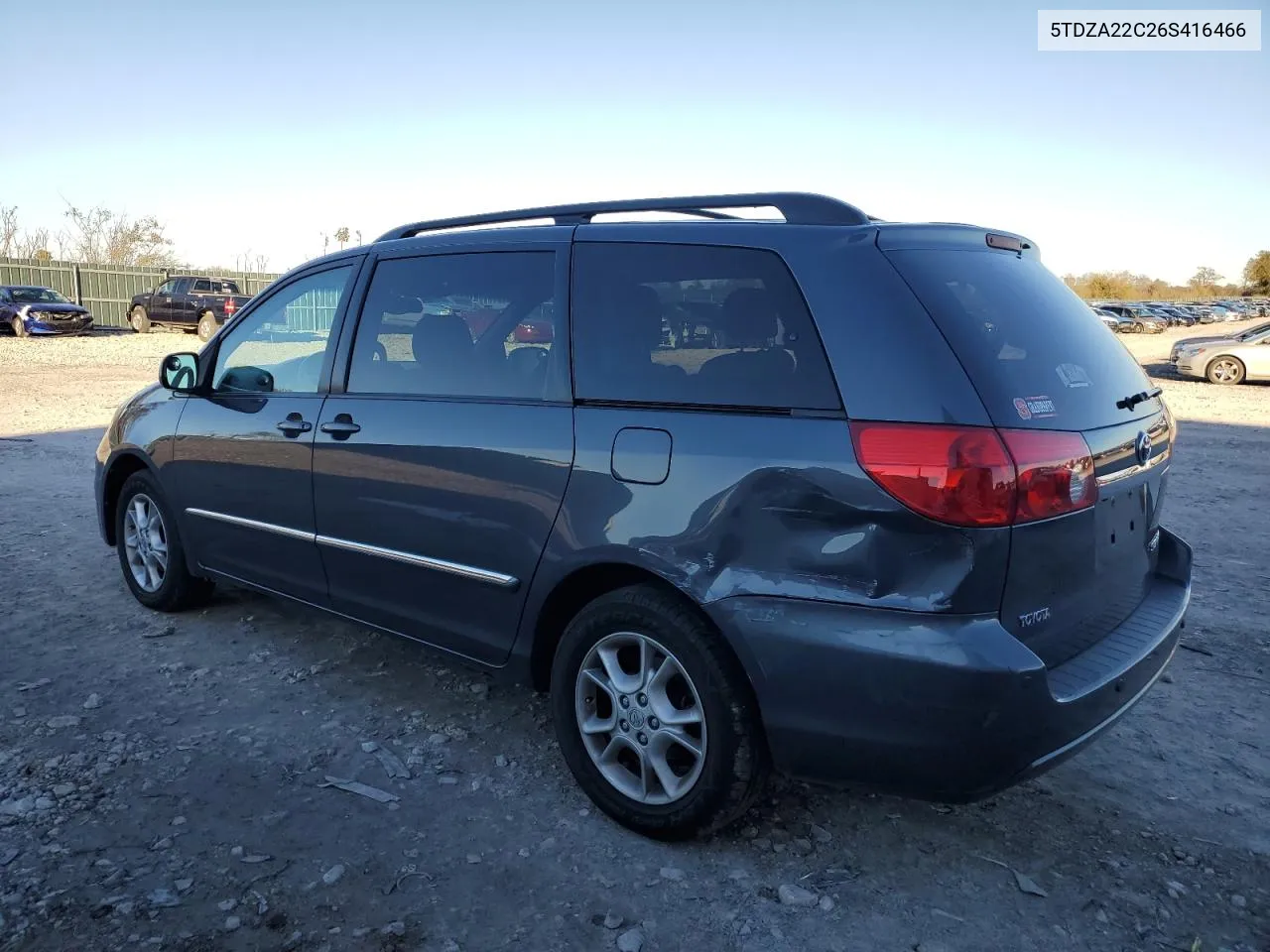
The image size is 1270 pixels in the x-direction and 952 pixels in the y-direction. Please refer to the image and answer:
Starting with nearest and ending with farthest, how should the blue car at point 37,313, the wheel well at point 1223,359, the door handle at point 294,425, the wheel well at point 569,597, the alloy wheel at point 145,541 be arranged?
the wheel well at point 569,597
the door handle at point 294,425
the alloy wheel at point 145,541
the wheel well at point 1223,359
the blue car at point 37,313

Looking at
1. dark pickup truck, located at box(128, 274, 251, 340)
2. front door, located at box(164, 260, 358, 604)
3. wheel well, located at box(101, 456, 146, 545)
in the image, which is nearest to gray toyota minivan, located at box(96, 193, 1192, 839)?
front door, located at box(164, 260, 358, 604)

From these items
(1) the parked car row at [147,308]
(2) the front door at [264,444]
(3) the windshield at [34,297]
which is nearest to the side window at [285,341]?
(2) the front door at [264,444]

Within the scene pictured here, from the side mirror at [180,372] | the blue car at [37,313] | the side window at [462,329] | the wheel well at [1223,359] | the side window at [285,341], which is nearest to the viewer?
the side window at [462,329]

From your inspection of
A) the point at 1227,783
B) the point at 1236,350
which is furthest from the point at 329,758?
the point at 1236,350

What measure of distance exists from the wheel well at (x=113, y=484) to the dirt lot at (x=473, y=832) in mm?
743

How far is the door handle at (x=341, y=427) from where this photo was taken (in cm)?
364

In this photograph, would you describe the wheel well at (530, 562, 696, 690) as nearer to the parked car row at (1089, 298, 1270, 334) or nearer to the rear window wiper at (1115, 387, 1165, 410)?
the rear window wiper at (1115, 387, 1165, 410)

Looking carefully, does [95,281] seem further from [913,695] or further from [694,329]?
[913,695]

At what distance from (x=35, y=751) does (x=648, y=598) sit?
7.62ft

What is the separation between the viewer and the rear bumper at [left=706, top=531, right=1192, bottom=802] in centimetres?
230

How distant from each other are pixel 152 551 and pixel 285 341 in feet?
4.78

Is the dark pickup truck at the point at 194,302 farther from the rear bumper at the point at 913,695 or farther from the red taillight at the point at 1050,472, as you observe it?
the red taillight at the point at 1050,472

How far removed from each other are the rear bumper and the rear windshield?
0.59 m

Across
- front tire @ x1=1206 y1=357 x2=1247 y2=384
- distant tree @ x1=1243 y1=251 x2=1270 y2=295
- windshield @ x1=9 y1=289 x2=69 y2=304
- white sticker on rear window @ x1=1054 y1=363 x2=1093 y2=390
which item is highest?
distant tree @ x1=1243 y1=251 x2=1270 y2=295
